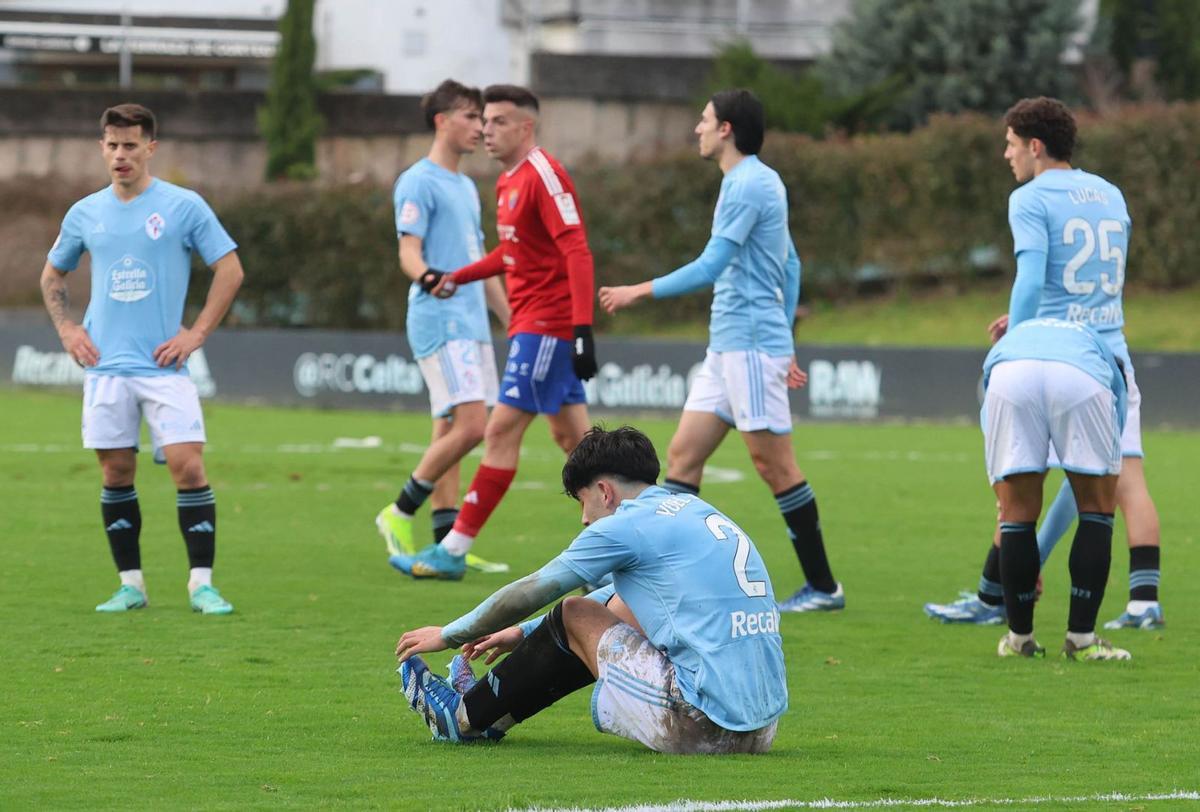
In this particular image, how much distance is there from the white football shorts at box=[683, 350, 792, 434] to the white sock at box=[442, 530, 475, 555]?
1.38 meters

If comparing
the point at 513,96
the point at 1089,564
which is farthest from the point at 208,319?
the point at 1089,564

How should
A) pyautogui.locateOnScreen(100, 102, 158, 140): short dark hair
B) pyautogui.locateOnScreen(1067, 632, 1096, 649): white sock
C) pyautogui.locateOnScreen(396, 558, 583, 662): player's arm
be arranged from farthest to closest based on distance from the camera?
pyautogui.locateOnScreen(100, 102, 158, 140): short dark hair → pyautogui.locateOnScreen(1067, 632, 1096, 649): white sock → pyautogui.locateOnScreen(396, 558, 583, 662): player's arm

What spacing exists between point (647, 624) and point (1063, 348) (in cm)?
245

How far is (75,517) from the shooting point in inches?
487

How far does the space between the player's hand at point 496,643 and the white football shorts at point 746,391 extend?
10.2 feet

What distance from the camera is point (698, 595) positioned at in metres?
5.43

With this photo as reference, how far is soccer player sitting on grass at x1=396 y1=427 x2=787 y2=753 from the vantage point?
5.42m

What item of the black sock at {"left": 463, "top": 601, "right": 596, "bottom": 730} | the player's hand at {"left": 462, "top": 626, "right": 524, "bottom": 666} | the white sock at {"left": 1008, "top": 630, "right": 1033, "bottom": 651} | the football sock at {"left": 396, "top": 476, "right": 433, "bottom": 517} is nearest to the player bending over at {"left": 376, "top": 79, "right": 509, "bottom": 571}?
the football sock at {"left": 396, "top": 476, "right": 433, "bottom": 517}

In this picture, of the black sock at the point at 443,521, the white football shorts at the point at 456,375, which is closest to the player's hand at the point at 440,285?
the white football shorts at the point at 456,375

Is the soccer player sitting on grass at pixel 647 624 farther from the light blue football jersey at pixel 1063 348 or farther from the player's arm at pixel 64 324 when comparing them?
the player's arm at pixel 64 324

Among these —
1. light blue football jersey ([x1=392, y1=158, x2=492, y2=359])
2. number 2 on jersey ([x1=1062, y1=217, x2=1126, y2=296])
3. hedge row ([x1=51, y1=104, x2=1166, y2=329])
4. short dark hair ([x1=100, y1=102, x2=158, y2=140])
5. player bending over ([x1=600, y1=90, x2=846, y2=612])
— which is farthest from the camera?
hedge row ([x1=51, y1=104, x2=1166, y2=329])

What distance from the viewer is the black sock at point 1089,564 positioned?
24.1ft

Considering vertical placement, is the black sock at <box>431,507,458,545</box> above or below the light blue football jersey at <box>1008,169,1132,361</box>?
below

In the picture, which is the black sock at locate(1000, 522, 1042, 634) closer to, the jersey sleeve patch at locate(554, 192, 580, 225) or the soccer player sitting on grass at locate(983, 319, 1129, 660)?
the soccer player sitting on grass at locate(983, 319, 1129, 660)
